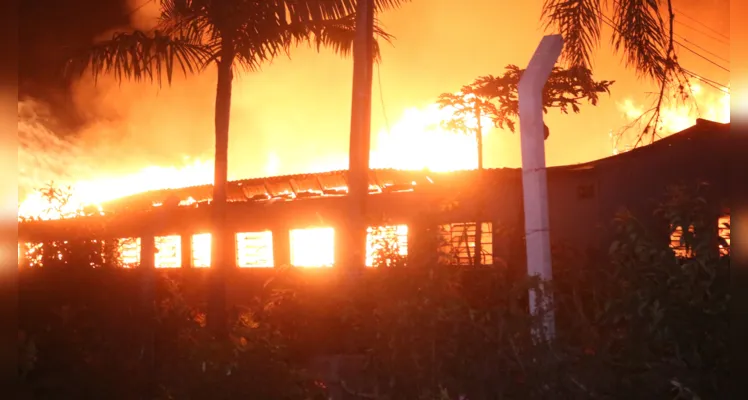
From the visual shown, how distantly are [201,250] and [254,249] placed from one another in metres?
2.17

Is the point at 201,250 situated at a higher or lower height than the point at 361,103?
lower

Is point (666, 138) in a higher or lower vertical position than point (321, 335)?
higher

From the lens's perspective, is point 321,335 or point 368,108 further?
point 368,108

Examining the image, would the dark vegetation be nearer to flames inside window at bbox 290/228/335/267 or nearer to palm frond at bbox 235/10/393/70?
palm frond at bbox 235/10/393/70

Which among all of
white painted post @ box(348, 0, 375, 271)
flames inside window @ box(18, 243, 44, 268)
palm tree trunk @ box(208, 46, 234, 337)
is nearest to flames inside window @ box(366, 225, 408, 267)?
flames inside window @ box(18, 243, 44, 268)

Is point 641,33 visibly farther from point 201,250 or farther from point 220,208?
point 201,250

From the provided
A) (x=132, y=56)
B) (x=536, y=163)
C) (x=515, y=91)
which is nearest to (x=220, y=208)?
(x=132, y=56)

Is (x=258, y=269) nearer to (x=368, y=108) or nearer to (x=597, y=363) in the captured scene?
(x=368, y=108)

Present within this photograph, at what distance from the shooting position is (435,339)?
515cm

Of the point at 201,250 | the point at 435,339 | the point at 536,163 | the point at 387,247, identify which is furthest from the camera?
the point at 201,250

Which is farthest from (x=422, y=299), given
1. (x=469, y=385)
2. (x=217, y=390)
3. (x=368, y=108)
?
(x=368, y=108)

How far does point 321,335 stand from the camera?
10250 millimetres

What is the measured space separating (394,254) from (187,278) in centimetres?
1393

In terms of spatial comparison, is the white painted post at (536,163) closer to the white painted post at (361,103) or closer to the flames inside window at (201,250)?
the white painted post at (361,103)
